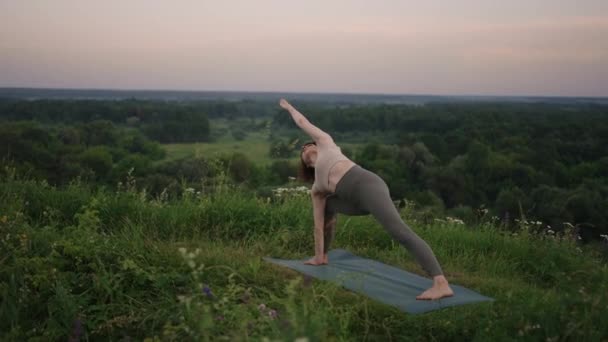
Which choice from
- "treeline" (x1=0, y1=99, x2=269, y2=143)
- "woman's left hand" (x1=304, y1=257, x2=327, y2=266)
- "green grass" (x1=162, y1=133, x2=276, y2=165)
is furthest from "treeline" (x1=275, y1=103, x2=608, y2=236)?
"woman's left hand" (x1=304, y1=257, x2=327, y2=266)

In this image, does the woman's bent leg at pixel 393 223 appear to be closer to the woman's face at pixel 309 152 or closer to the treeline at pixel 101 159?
the woman's face at pixel 309 152

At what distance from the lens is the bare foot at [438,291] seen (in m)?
4.46

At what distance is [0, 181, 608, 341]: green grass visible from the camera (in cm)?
357

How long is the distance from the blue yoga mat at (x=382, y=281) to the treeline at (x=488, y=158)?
20.3 meters

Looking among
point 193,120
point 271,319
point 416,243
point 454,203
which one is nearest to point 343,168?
point 416,243

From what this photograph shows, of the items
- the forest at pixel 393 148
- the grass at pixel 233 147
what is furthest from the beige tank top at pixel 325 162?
the grass at pixel 233 147

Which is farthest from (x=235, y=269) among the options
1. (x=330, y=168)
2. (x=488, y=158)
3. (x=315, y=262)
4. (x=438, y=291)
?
(x=488, y=158)

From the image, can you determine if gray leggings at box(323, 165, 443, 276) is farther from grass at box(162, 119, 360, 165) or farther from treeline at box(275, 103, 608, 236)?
grass at box(162, 119, 360, 165)

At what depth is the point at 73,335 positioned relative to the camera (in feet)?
13.3

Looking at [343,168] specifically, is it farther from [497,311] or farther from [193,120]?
[193,120]

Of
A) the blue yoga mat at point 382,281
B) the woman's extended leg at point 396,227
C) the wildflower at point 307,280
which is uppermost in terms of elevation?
the woman's extended leg at point 396,227

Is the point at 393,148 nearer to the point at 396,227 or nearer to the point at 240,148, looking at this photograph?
the point at 240,148

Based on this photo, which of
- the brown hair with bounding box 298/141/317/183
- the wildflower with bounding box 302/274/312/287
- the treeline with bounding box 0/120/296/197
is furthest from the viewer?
the treeline with bounding box 0/120/296/197

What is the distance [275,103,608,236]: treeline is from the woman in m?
20.7
